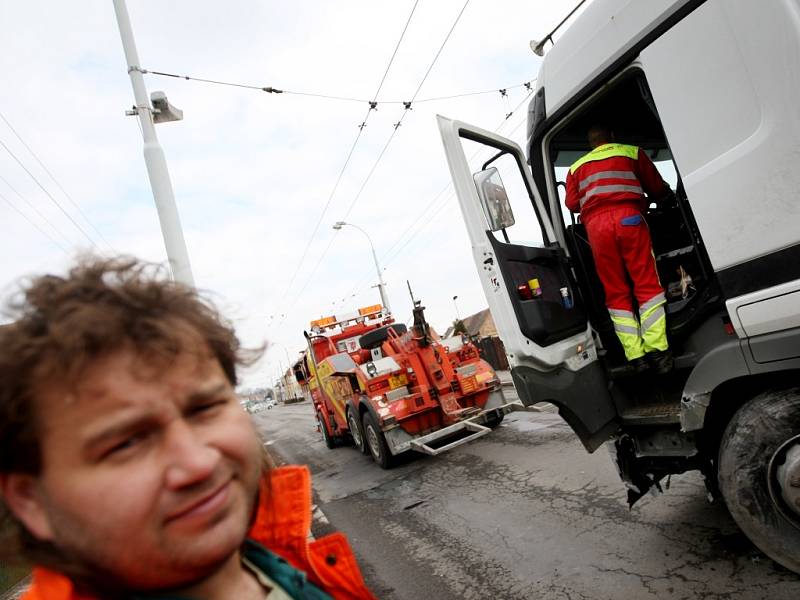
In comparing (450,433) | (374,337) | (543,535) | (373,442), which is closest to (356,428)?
(373,442)

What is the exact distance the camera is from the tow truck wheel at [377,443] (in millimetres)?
6621

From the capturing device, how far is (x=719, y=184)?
81.0 inches

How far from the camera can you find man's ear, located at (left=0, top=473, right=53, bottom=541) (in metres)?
0.77

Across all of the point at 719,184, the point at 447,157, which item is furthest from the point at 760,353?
the point at 447,157

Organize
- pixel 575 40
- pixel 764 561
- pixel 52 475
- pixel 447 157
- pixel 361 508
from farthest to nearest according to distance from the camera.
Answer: pixel 361 508, pixel 447 157, pixel 575 40, pixel 764 561, pixel 52 475

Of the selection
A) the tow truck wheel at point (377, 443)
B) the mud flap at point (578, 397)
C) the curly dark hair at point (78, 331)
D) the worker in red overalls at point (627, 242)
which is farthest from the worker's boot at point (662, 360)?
the tow truck wheel at point (377, 443)

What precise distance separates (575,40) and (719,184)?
1204 mm

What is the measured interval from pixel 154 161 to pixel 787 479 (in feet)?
19.7

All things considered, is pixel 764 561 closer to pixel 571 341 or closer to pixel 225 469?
pixel 571 341

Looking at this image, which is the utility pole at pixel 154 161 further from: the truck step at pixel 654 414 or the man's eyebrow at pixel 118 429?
the man's eyebrow at pixel 118 429

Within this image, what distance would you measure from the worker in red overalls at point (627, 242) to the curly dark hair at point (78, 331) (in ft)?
8.26

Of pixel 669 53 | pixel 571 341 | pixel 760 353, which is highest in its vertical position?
pixel 669 53

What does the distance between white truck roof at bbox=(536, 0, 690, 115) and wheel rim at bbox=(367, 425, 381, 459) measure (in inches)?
199

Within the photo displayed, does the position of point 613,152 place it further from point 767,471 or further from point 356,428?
point 356,428
